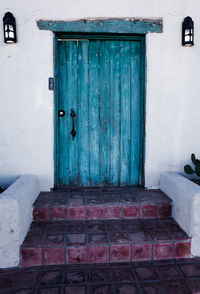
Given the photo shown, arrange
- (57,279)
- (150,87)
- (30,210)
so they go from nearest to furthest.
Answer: (57,279) → (30,210) → (150,87)

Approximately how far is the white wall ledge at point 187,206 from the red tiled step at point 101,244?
0.09 m

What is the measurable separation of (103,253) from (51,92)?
6.77ft

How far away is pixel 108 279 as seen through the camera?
A: 232 centimetres

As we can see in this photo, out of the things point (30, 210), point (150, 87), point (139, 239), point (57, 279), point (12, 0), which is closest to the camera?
point (57, 279)

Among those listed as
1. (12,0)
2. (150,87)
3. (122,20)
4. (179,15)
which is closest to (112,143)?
(150,87)

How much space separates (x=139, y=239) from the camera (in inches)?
105

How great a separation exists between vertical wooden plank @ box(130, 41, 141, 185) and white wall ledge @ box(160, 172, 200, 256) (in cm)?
63

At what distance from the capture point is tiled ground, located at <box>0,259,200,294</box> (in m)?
2.18

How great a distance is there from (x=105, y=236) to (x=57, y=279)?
25.0 inches

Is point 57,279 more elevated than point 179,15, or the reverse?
point 179,15

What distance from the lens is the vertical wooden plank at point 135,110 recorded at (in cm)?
360

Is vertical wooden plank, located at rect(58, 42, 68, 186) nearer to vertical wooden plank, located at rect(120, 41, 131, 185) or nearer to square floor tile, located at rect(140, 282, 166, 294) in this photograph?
vertical wooden plank, located at rect(120, 41, 131, 185)

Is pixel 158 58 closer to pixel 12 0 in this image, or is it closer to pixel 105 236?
pixel 12 0

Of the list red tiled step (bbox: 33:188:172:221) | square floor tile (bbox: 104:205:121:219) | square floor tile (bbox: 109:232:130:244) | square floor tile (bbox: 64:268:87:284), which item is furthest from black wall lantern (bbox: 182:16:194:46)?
square floor tile (bbox: 64:268:87:284)
